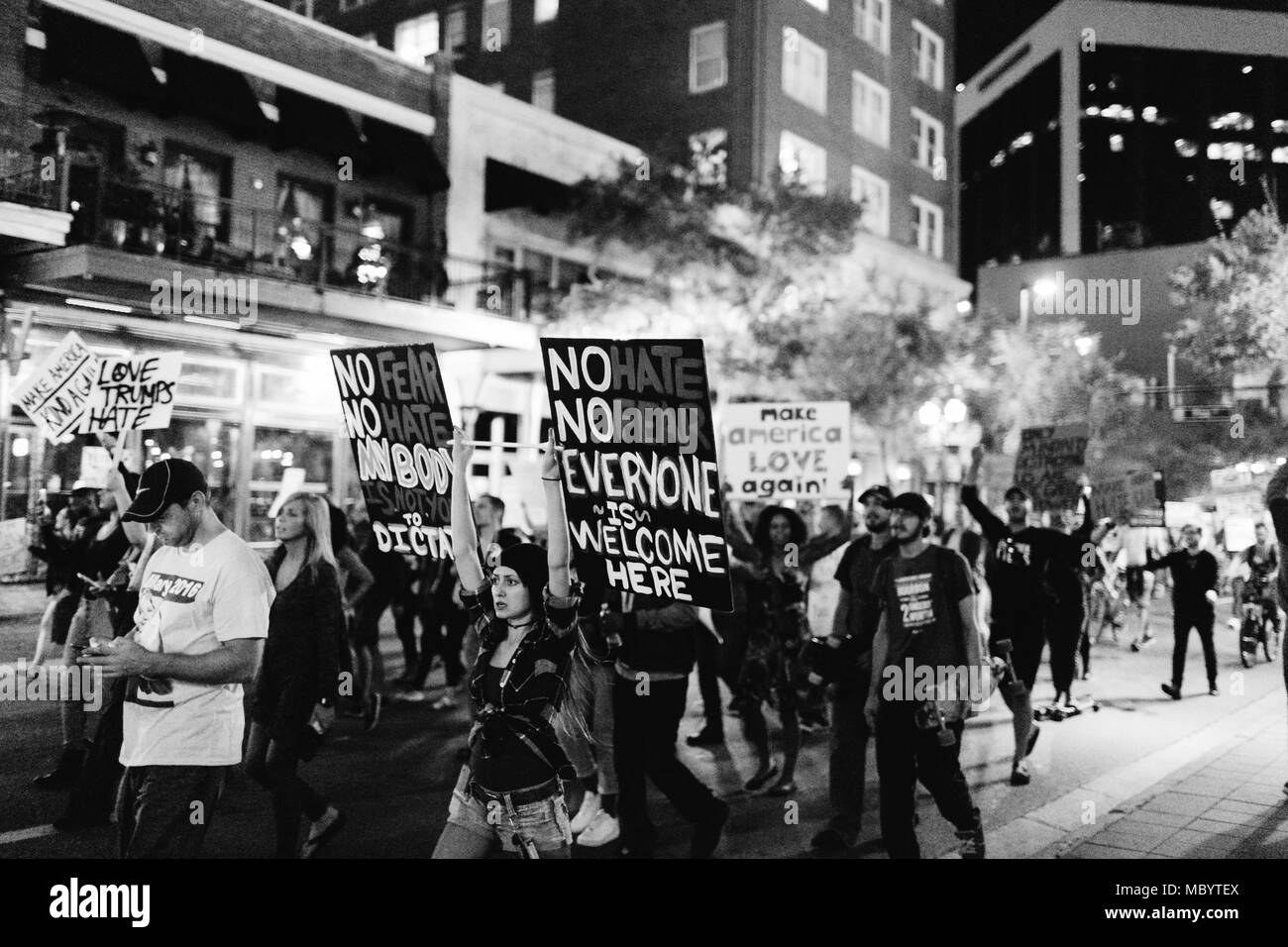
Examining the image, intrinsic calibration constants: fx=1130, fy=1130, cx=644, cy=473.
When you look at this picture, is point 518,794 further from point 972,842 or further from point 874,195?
point 874,195

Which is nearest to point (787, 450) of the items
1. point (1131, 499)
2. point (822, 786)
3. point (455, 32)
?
point (822, 786)

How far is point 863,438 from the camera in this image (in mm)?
26922

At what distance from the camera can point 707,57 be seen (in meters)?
29.5

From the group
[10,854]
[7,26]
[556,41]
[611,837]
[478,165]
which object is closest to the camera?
[10,854]

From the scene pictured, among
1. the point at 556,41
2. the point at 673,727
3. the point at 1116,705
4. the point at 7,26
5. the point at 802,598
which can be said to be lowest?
the point at 1116,705

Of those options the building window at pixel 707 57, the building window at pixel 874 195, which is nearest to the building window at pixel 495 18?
the building window at pixel 707 57

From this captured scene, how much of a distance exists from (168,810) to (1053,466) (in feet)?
27.0

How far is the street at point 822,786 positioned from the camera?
5.96 meters

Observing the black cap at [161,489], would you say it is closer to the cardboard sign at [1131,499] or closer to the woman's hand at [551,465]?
the woman's hand at [551,465]

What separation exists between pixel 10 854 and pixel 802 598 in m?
4.79

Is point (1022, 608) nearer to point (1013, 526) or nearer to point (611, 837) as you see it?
point (1013, 526)

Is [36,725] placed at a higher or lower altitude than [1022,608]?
lower

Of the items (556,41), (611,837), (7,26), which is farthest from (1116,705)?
(556,41)

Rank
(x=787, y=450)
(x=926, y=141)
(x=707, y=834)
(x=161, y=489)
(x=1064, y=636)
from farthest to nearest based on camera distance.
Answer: (x=926, y=141), (x=787, y=450), (x=1064, y=636), (x=707, y=834), (x=161, y=489)
